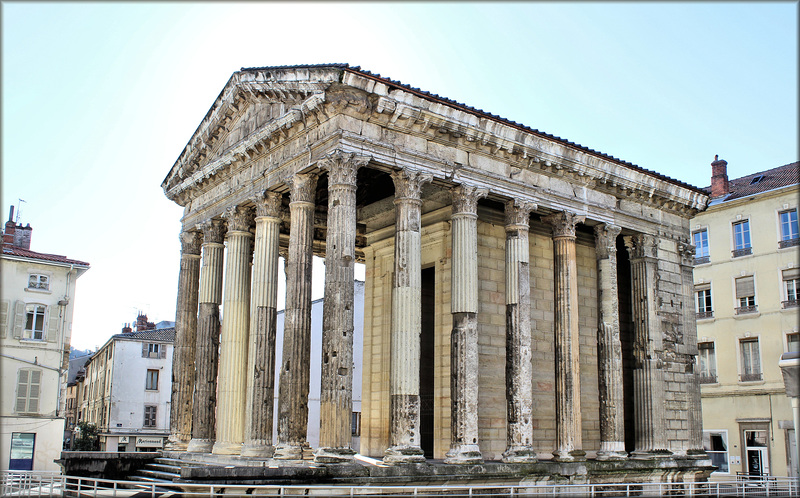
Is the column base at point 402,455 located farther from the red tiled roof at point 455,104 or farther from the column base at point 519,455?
the red tiled roof at point 455,104

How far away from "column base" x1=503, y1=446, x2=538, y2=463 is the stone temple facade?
0.06m

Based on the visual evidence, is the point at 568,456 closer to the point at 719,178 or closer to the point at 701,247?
the point at 701,247

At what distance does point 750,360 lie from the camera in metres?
26.3

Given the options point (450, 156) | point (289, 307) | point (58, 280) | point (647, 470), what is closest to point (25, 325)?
point (58, 280)

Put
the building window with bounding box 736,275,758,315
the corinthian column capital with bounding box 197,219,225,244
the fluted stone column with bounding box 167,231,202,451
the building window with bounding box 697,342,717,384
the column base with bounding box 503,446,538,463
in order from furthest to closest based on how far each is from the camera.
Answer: the building window with bounding box 697,342,717,384, the building window with bounding box 736,275,758,315, the corinthian column capital with bounding box 197,219,225,244, the fluted stone column with bounding box 167,231,202,451, the column base with bounding box 503,446,538,463

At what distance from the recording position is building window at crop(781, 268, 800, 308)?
82.4 feet

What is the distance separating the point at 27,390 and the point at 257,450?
48.0ft

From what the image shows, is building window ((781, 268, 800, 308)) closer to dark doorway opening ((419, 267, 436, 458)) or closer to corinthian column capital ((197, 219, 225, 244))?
dark doorway opening ((419, 267, 436, 458))

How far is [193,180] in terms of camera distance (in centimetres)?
1891

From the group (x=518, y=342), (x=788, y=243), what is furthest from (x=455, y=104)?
(x=788, y=243)

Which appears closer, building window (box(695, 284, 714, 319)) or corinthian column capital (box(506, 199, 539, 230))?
corinthian column capital (box(506, 199, 539, 230))

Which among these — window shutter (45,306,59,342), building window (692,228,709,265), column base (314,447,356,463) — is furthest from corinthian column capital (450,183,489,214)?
window shutter (45,306,59,342)

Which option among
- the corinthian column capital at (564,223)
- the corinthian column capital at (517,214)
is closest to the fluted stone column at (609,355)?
the corinthian column capital at (564,223)

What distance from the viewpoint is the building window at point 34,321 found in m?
25.5
